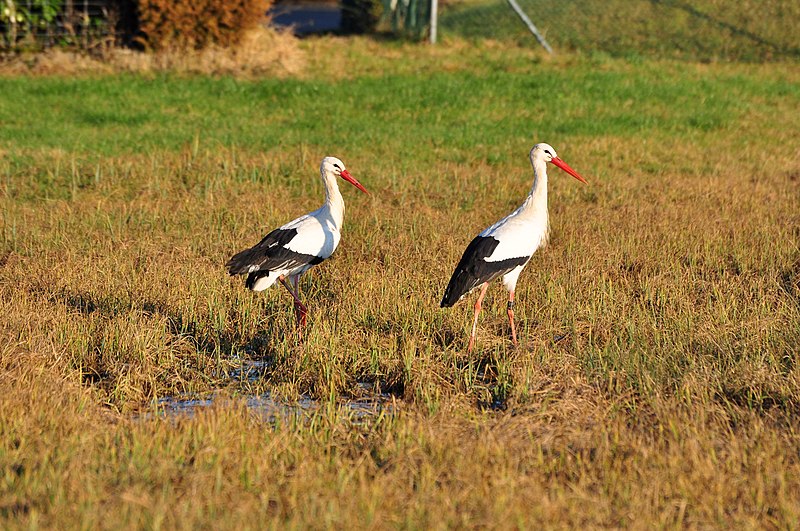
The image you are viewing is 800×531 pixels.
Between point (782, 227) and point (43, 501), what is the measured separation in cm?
758

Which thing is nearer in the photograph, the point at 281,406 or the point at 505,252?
the point at 281,406

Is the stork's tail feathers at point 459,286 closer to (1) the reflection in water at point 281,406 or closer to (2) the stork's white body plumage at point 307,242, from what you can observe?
(1) the reflection in water at point 281,406

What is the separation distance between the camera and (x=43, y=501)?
4.55 metres

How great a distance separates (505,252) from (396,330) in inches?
35.6

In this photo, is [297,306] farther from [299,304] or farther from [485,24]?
[485,24]

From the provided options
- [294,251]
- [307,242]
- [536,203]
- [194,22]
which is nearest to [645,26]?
[194,22]

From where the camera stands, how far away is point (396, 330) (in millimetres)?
7379

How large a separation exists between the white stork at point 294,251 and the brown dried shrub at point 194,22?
1085cm

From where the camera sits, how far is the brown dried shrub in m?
18.0

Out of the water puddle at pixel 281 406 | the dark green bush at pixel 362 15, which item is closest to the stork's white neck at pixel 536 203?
the water puddle at pixel 281 406

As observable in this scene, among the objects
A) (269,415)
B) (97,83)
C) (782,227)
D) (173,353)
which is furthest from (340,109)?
(269,415)

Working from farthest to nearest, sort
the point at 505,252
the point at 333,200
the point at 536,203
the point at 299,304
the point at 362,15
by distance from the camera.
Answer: the point at 362,15
the point at 333,200
the point at 299,304
the point at 536,203
the point at 505,252

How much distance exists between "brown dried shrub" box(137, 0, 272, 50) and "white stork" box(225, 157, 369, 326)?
10.9 m

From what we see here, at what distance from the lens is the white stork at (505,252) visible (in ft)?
23.4
